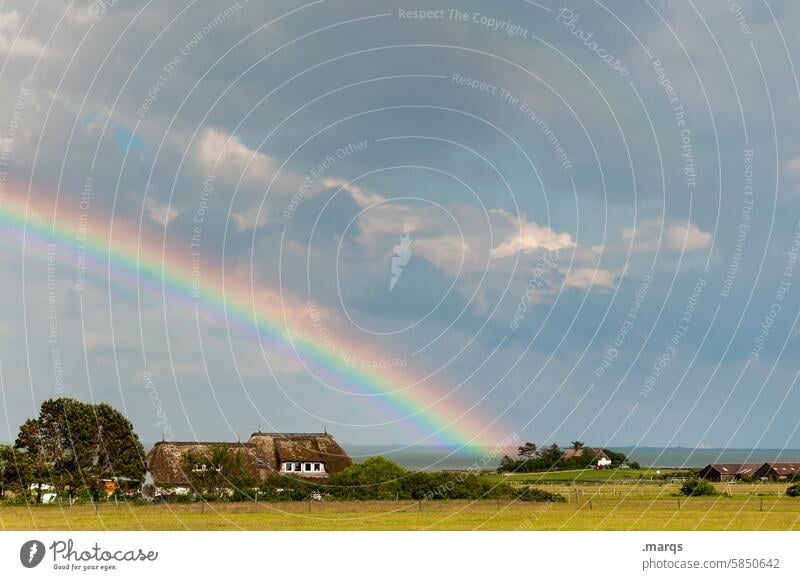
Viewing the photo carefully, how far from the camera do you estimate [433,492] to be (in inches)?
2063

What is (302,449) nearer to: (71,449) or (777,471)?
(71,449)

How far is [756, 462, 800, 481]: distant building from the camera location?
317 feet

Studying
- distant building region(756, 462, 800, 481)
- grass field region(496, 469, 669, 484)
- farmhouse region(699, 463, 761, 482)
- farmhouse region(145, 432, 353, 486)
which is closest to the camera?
grass field region(496, 469, 669, 484)

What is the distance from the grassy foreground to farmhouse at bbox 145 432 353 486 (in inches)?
977

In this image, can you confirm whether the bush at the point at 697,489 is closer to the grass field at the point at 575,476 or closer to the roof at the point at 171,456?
the grass field at the point at 575,476

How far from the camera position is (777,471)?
9944 cm

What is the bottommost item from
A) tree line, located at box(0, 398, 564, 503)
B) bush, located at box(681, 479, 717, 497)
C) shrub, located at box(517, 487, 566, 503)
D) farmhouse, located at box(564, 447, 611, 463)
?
bush, located at box(681, 479, 717, 497)

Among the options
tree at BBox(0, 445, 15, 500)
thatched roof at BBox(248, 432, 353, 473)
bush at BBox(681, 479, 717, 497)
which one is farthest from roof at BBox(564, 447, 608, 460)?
tree at BBox(0, 445, 15, 500)

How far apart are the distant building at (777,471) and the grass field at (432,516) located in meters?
45.7

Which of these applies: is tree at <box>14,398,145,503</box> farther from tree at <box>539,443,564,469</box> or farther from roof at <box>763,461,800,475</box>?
roof at <box>763,461,800,475</box>

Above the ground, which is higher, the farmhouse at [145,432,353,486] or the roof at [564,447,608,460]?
the farmhouse at [145,432,353,486]
